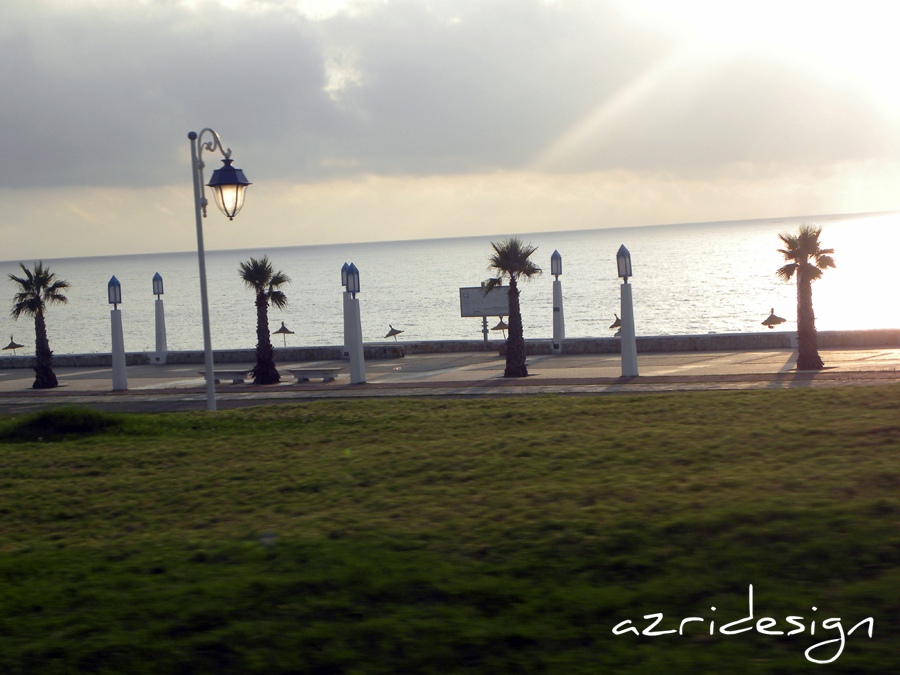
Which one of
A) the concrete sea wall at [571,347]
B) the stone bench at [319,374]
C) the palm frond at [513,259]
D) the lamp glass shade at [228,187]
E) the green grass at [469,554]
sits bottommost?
the green grass at [469,554]

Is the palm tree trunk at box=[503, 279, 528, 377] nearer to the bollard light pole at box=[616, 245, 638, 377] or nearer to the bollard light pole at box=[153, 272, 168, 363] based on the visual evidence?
the bollard light pole at box=[616, 245, 638, 377]

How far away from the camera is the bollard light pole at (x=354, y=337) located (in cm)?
2105

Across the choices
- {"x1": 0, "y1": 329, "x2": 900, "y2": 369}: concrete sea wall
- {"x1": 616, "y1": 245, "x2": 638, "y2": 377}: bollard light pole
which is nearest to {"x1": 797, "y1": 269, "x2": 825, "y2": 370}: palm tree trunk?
{"x1": 616, "y1": 245, "x2": 638, "y2": 377}: bollard light pole

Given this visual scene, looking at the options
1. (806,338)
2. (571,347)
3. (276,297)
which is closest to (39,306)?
(276,297)

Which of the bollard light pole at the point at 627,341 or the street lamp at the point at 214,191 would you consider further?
the bollard light pole at the point at 627,341

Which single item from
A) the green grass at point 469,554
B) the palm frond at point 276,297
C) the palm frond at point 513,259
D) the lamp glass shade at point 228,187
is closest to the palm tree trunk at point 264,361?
the palm frond at point 276,297

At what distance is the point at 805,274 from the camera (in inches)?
800

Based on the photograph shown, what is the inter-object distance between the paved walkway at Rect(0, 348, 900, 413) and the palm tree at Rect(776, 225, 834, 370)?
585mm

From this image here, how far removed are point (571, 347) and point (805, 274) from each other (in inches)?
343

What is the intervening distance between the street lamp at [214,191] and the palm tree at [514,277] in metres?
7.67

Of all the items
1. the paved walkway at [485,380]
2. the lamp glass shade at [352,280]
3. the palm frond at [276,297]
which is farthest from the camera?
the palm frond at [276,297]

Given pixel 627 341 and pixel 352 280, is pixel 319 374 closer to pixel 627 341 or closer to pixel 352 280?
pixel 352 280

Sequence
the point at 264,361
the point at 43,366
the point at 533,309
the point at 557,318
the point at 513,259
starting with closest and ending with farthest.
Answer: the point at 513,259 → the point at 264,361 → the point at 43,366 → the point at 557,318 → the point at 533,309

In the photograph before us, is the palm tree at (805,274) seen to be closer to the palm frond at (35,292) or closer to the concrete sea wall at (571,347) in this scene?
the concrete sea wall at (571,347)
